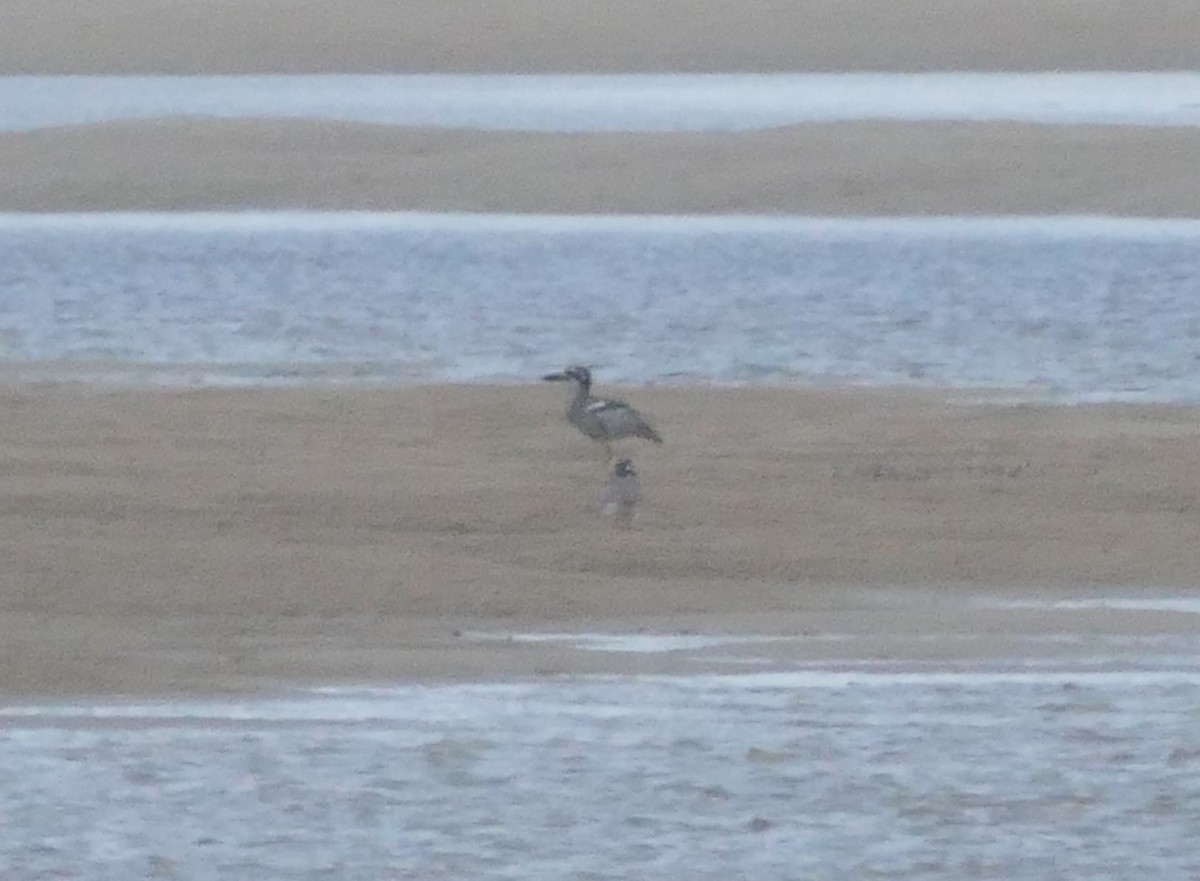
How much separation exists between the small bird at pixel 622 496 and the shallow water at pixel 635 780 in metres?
1.90

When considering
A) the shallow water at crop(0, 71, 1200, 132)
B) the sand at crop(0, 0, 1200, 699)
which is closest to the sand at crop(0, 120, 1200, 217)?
the shallow water at crop(0, 71, 1200, 132)

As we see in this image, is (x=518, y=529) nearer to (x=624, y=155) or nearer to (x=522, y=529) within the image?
(x=522, y=529)

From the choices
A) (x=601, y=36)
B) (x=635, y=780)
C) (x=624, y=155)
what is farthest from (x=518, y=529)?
(x=601, y=36)

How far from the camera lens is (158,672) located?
775cm

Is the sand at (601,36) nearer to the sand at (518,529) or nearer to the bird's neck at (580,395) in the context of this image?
the sand at (518,529)

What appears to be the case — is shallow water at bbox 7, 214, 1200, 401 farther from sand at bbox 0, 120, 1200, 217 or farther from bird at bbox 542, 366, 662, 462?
bird at bbox 542, 366, 662, 462

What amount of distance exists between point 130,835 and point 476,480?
4008 mm

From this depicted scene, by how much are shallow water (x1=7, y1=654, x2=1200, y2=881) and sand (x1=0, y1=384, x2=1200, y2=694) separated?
1.43 ft

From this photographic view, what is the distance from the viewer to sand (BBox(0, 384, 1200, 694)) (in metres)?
8.16

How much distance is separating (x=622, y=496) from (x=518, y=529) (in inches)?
13.9

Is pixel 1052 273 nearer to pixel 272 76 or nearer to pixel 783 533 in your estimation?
pixel 783 533

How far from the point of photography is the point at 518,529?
9531 mm

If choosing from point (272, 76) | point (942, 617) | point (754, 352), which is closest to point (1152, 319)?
point (754, 352)

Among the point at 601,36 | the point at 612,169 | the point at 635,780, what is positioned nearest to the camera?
the point at 635,780
